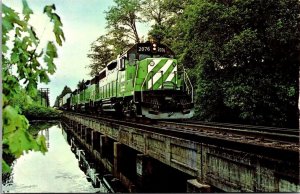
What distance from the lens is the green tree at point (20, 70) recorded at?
227 cm

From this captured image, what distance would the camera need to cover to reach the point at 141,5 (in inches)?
1330

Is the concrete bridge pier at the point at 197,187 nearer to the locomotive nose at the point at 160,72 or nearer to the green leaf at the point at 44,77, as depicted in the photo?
the green leaf at the point at 44,77

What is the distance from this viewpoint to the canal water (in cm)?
1239

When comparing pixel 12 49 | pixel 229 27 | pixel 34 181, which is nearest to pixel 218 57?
pixel 229 27

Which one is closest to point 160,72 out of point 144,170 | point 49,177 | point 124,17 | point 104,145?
point 104,145

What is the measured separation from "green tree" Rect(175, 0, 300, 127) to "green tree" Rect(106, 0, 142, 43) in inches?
462

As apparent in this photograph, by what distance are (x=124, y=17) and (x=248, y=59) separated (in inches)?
692

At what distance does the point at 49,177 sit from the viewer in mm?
14992

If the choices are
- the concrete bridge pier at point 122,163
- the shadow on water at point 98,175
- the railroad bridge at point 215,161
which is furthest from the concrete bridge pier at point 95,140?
the railroad bridge at point 215,161

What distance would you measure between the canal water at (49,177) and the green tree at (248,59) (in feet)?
25.0

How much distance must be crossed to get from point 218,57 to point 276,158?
15420 mm

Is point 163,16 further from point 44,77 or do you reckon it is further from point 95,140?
point 44,77

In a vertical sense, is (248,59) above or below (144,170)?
above

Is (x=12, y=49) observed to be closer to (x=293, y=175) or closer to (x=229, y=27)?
(x=293, y=175)
